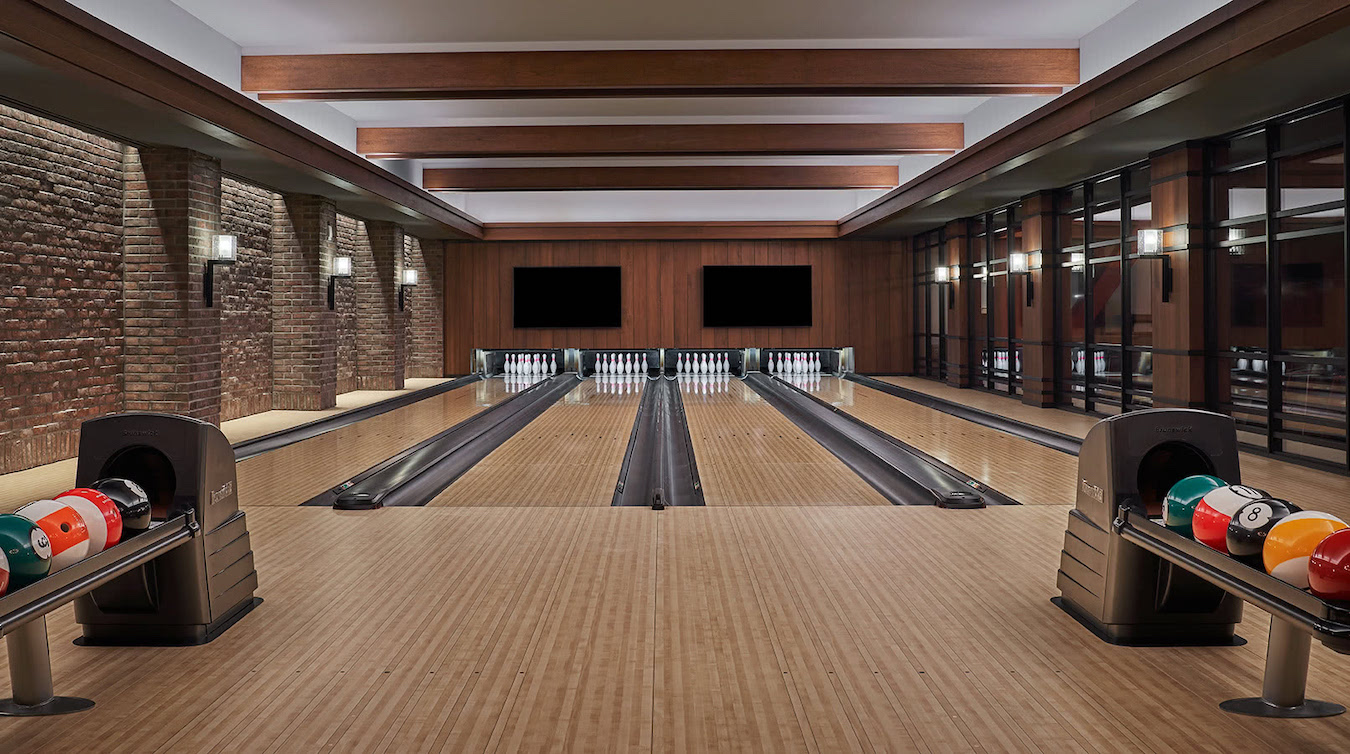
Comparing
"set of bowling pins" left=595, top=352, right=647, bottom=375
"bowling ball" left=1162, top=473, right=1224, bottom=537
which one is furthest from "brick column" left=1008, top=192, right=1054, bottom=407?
"bowling ball" left=1162, top=473, right=1224, bottom=537

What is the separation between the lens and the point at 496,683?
2.16m

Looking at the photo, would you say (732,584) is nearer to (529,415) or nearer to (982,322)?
(529,415)

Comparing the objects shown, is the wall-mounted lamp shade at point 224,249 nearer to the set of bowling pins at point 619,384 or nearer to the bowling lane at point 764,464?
the bowling lane at point 764,464

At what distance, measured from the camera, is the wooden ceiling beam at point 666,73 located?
558 cm

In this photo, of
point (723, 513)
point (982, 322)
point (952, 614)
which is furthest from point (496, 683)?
point (982, 322)

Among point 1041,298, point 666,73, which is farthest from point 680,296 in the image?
point 666,73

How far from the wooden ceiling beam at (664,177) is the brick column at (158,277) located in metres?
3.93

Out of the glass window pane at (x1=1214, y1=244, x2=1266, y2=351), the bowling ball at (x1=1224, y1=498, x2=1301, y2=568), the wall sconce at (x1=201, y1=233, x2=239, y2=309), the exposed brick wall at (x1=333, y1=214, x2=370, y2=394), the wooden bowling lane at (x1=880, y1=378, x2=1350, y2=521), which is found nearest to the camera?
the bowling ball at (x1=1224, y1=498, x2=1301, y2=568)

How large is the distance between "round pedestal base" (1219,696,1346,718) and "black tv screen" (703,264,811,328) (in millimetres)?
11016

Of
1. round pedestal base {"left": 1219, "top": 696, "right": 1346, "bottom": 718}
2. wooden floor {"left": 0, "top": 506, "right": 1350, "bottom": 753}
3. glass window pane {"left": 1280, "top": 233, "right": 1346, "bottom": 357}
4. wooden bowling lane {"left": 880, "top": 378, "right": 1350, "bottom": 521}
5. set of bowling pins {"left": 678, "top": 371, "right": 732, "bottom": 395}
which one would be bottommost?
round pedestal base {"left": 1219, "top": 696, "right": 1346, "bottom": 718}

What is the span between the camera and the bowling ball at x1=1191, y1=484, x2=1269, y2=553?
2033mm

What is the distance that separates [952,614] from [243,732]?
1.82 metres

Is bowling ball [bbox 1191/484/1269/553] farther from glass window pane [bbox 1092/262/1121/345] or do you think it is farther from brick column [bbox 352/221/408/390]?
brick column [bbox 352/221/408/390]

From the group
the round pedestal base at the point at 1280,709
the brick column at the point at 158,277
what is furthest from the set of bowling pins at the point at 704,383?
the round pedestal base at the point at 1280,709
